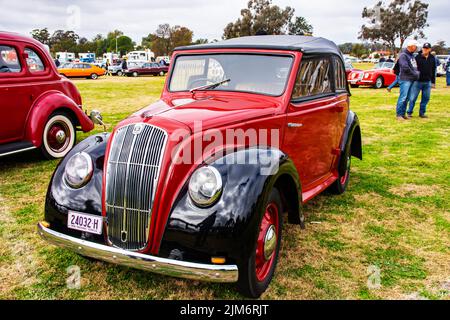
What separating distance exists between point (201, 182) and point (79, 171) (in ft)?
3.27

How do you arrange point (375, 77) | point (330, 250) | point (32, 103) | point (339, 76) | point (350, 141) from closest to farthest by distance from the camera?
point (330, 250) < point (339, 76) < point (350, 141) < point (32, 103) < point (375, 77)

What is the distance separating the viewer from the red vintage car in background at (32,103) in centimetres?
600

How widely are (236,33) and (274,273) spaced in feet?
191

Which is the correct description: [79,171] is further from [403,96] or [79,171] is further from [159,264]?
[403,96]

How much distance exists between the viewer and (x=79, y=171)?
9.69 feet

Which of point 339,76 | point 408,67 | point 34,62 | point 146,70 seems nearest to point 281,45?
point 339,76

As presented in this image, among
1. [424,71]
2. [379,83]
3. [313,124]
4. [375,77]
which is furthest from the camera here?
[379,83]

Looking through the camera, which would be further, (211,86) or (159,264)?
(211,86)

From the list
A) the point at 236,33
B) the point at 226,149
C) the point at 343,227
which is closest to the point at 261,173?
the point at 226,149

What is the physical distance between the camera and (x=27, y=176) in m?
5.81

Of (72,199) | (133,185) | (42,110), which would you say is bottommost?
(72,199)

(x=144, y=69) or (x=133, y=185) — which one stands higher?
(x=144, y=69)

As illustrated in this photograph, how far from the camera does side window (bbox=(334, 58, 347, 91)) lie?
189 inches
